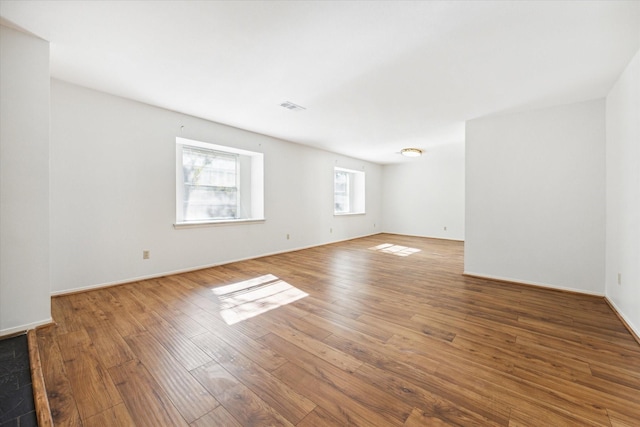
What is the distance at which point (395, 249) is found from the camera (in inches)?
230

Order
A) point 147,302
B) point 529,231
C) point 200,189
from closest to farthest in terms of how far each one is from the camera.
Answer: point 147,302
point 529,231
point 200,189

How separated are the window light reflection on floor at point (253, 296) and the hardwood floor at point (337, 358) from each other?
0.9 inches

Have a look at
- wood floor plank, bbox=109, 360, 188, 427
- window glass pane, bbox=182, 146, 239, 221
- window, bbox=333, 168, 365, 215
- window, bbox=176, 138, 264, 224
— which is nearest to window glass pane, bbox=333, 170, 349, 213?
window, bbox=333, 168, 365, 215

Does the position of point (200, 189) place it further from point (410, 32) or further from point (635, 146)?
point (635, 146)

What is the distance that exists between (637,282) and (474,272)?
1731 millimetres

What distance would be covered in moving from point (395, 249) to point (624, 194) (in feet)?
12.4

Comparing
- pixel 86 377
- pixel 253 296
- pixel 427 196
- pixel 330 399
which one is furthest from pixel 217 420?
pixel 427 196

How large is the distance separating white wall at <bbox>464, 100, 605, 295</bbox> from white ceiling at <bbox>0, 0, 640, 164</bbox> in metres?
0.35

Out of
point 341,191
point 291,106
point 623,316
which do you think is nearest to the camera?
point 623,316

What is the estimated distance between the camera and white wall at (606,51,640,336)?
211cm

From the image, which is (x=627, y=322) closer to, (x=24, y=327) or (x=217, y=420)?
(x=217, y=420)

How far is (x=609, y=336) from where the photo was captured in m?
2.03

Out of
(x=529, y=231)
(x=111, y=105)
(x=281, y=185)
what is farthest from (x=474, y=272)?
(x=111, y=105)

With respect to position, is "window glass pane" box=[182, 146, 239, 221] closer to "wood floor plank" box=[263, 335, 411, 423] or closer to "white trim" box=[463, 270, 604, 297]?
"wood floor plank" box=[263, 335, 411, 423]
